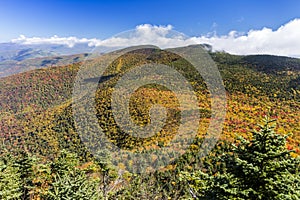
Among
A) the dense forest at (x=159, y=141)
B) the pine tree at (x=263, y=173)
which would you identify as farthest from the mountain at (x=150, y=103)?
the pine tree at (x=263, y=173)

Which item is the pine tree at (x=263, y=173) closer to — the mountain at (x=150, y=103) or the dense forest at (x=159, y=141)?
the dense forest at (x=159, y=141)

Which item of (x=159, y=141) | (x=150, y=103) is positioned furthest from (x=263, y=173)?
(x=150, y=103)

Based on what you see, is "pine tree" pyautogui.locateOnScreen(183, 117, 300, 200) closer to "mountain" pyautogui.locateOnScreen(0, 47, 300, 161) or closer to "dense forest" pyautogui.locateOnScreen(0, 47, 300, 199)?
"dense forest" pyautogui.locateOnScreen(0, 47, 300, 199)

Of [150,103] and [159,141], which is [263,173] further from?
[150,103]

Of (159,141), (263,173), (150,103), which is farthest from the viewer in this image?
(150,103)

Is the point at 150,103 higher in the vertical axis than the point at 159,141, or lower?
higher

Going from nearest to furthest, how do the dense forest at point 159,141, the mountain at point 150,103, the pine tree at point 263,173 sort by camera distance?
the pine tree at point 263,173, the dense forest at point 159,141, the mountain at point 150,103
